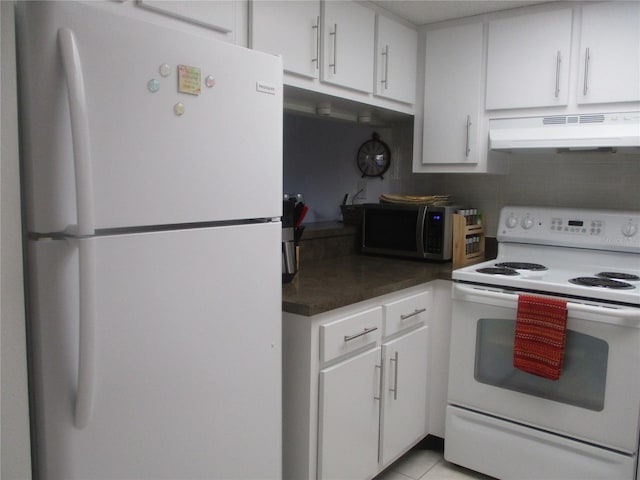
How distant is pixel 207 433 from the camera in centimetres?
139

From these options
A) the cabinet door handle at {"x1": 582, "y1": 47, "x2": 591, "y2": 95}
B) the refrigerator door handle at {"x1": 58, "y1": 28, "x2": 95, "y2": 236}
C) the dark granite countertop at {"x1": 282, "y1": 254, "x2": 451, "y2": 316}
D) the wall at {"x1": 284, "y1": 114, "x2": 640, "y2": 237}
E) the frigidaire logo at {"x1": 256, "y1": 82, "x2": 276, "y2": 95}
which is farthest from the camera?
the wall at {"x1": 284, "y1": 114, "x2": 640, "y2": 237}

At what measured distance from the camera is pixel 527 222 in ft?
8.61

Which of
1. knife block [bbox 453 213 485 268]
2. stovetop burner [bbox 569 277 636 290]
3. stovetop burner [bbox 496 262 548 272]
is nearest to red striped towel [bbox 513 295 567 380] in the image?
stovetop burner [bbox 569 277 636 290]

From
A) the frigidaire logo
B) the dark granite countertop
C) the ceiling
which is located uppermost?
the ceiling

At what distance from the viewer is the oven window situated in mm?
2012

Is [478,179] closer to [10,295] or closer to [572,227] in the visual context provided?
[572,227]

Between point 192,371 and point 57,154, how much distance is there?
2.00ft

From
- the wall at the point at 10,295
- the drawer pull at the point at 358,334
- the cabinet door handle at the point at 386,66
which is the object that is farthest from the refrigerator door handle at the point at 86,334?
the cabinet door handle at the point at 386,66

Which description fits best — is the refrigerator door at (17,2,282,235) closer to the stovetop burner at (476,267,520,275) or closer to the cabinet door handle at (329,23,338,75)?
the cabinet door handle at (329,23,338,75)

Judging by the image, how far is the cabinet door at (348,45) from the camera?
2.14m

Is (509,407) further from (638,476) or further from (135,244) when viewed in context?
(135,244)

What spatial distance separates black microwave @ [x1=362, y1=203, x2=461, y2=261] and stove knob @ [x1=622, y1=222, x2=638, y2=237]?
76 cm

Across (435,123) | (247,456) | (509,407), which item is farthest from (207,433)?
(435,123)

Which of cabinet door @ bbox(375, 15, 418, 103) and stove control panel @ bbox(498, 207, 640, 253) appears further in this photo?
cabinet door @ bbox(375, 15, 418, 103)
